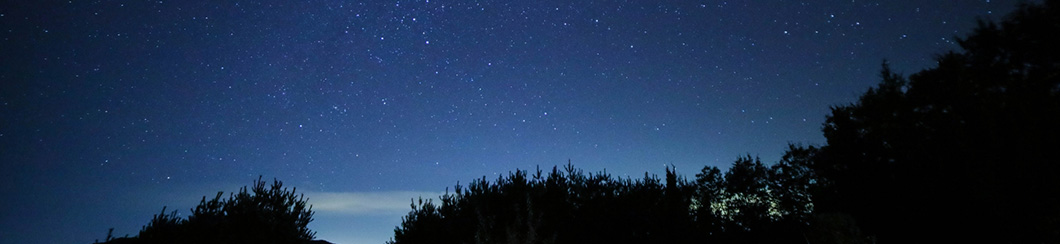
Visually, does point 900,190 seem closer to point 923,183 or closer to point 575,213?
point 923,183

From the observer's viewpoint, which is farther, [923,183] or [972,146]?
[923,183]

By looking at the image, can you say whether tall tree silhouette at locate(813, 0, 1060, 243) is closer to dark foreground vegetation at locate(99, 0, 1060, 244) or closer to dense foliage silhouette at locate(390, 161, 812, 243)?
dark foreground vegetation at locate(99, 0, 1060, 244)

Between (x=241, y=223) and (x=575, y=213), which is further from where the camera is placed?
(x=575, y=213)

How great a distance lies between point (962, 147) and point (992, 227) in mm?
2818

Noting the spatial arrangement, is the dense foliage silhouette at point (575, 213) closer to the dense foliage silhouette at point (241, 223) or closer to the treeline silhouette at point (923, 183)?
the treeline silhouette at point (923, 183)

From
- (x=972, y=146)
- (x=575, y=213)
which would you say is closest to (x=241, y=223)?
(x=575, y=213)

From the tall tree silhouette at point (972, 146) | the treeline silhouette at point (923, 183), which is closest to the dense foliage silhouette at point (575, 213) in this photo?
the treeline silhouette at point (923, 183)

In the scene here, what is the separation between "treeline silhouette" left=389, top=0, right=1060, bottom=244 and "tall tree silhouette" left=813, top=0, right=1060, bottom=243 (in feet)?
0.12

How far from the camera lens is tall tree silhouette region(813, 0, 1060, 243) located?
13055 mm

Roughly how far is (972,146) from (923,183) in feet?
10.3

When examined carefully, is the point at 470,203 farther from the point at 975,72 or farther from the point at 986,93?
the point at 975,72

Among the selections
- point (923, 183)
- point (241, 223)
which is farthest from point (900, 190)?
point (241, 223)

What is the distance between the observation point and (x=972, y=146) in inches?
560

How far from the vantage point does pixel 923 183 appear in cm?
1686
